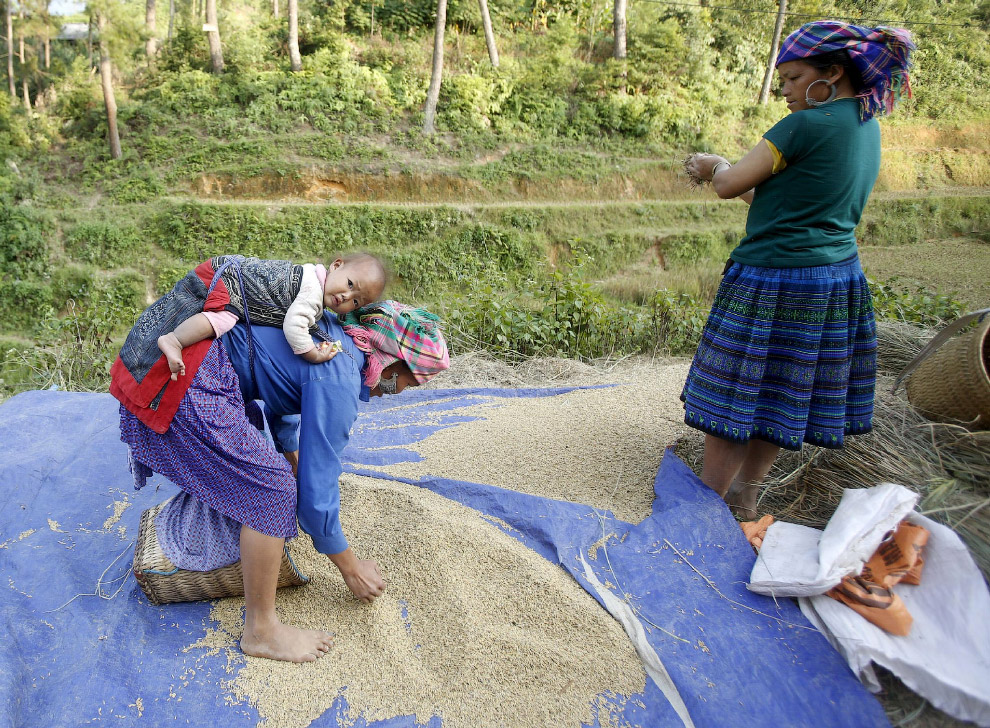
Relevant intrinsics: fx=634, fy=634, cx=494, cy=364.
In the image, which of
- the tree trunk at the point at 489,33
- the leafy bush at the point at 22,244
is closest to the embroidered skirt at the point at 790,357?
the leafy bush at the point at 22,244

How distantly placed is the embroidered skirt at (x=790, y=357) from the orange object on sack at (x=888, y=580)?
1.11 feet

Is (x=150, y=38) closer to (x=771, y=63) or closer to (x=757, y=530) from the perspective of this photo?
(x=771, y=63)

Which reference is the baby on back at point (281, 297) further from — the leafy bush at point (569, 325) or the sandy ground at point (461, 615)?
the leafy bush at point (569, 325)


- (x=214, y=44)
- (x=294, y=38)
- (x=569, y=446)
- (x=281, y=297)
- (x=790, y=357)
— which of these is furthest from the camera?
(x=214, y=44)

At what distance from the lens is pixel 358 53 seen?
14578mm

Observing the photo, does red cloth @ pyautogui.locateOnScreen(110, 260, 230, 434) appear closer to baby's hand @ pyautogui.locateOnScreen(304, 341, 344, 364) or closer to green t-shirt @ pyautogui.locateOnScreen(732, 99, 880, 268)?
baby's hand @ pyautogui.locateOnScreen(304, 341, 344, 364)

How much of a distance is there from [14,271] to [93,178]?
8.91ft

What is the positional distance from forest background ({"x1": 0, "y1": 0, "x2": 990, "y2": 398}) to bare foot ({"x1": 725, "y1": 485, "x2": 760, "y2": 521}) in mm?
6670

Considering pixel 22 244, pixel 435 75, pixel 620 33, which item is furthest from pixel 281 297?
pixel 620 33

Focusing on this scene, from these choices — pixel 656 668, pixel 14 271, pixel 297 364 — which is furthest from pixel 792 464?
pixel 14 271

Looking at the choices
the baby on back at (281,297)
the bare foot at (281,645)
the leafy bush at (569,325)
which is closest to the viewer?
the baby on back at (281,297)

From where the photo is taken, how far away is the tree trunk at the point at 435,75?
41.3 feet

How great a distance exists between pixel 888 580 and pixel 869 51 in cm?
129

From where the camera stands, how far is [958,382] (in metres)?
1.99
